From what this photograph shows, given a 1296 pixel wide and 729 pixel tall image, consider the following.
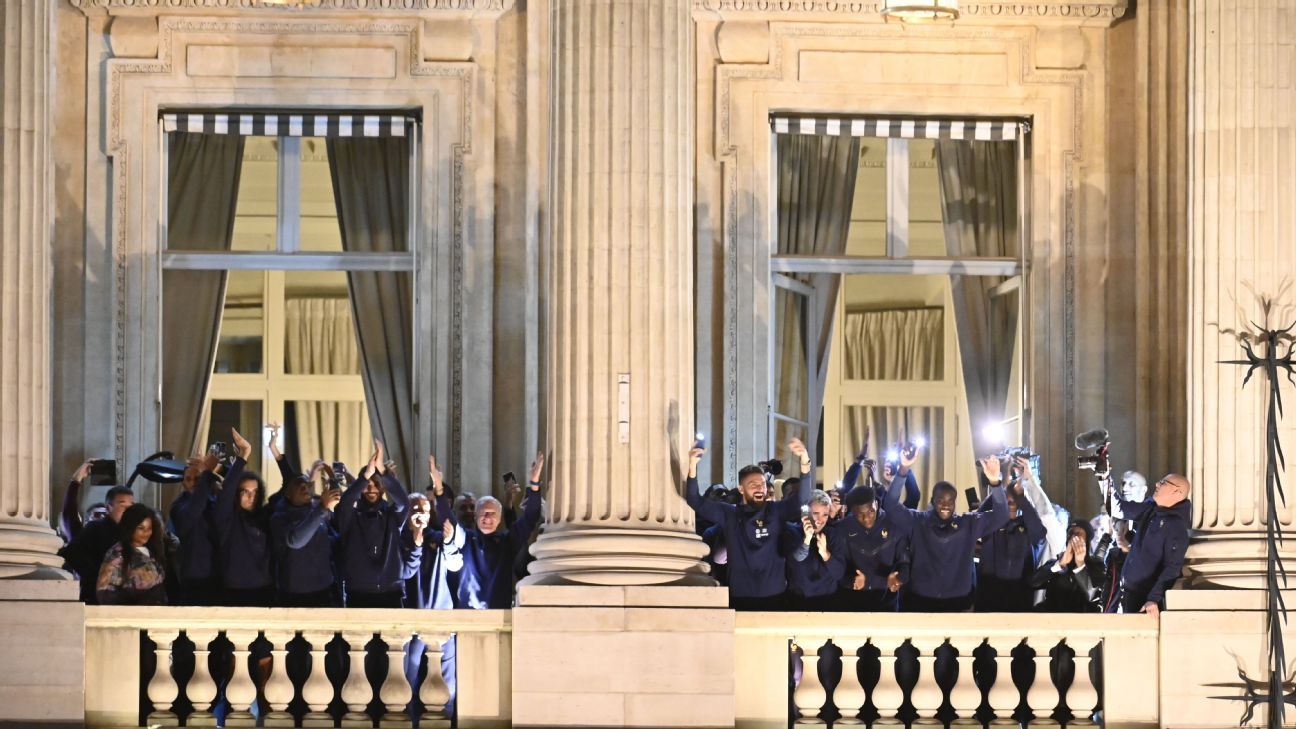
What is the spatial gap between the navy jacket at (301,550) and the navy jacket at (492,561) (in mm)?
954

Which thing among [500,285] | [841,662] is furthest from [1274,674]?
[500,285]

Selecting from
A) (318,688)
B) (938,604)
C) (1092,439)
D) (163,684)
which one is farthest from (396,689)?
(1092,439)

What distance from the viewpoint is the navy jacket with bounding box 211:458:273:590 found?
1938 centimetres

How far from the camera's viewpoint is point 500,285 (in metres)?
23.6

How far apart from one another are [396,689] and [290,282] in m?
6.10

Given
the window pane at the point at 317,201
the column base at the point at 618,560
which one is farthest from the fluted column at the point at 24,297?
the window pane at the point at 317,201

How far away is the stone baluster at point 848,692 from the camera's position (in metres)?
19.2

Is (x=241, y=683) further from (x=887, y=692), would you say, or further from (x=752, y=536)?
(x=887, y=692)

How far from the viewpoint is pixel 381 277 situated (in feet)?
79.2

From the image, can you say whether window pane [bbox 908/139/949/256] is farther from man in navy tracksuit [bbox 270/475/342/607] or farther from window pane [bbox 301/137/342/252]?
man in navy tracksuit [bbox 270/475/342/607]

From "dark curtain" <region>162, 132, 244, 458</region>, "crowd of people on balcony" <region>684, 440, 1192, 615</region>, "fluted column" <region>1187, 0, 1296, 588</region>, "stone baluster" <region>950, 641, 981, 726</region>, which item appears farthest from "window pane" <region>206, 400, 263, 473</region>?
"fluted column" <region>1187, 0, 1296, 588</region>

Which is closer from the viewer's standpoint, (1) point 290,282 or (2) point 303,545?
(2) point 303,545

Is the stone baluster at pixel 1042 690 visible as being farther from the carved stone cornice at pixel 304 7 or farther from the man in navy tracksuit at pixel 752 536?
the carved stone cornice at pixel 304 7

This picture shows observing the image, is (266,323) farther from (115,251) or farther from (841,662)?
(841,662)
